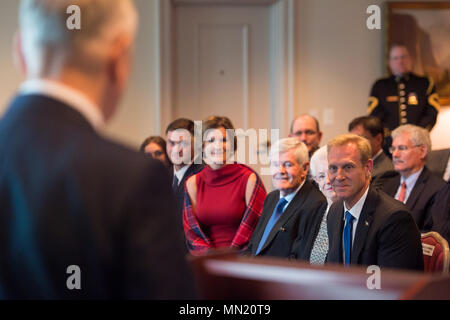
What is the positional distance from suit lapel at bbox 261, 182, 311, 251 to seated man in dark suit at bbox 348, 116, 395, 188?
114 centimetres

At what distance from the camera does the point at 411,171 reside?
469 cm

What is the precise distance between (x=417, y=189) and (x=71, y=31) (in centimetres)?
382

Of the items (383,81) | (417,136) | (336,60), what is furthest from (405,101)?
(417,136)

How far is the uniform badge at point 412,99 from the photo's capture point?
668cm

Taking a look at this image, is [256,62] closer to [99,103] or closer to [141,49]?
[141,49]

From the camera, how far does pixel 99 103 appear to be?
912mm

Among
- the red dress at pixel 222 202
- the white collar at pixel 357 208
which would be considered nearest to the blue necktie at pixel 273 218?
the red dress at pixel 222 202

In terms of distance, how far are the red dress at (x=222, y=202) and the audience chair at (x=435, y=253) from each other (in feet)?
4.49

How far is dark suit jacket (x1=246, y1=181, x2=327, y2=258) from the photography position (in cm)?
350

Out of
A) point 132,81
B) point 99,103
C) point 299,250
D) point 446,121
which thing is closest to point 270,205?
point 299,250

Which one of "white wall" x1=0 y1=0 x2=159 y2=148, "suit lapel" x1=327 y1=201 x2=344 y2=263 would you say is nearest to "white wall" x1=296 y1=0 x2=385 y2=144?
"white wall" x1=0 y1=0 x2=159 y2=148

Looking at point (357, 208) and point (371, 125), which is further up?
point (371, 125)

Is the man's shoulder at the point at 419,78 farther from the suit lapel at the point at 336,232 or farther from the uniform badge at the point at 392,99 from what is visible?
the suit lapel at the point at 336,232

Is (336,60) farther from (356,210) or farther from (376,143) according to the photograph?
(356,210)
